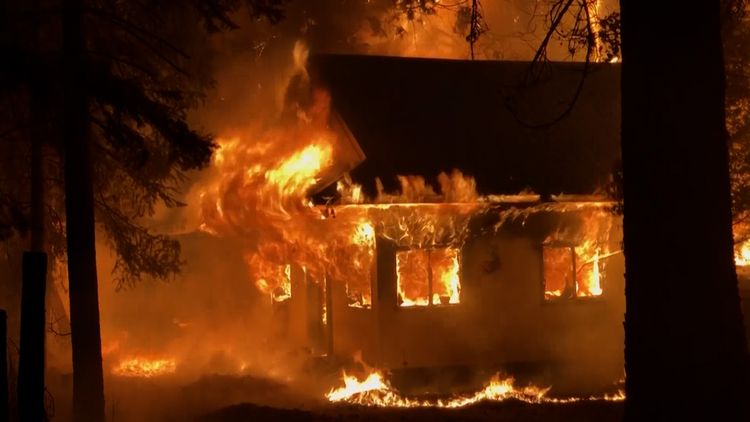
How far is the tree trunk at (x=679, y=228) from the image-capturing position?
261 inches

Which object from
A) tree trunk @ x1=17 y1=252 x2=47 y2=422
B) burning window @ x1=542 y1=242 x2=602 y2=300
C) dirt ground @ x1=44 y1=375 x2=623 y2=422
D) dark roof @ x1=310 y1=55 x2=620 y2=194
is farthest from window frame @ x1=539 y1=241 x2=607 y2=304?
tree trunk @ x1=17 y1=252 x2=47 y2=422

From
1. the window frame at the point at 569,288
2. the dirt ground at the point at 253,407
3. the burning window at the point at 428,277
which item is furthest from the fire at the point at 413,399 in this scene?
the window frame at the point at 569,288

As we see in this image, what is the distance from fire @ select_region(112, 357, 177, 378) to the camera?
1895 cm

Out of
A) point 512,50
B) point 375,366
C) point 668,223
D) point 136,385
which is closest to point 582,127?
point 375,366

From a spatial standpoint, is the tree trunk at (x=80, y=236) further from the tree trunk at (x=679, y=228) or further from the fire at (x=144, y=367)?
the fire at (x=144, y=367)

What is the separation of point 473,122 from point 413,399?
628 cm

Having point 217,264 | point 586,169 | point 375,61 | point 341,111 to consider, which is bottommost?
point 217,264

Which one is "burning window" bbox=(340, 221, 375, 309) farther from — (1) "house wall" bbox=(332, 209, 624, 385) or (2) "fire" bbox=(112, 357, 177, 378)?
(2) "fire" bbox=(112, 357, 177, 378)

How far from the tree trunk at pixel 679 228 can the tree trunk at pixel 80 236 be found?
7151mm

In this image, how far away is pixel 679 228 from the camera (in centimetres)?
673

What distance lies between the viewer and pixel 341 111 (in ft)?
57.5

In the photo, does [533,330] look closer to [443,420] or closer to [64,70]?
[443,420]

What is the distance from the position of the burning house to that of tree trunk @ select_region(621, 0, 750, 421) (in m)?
8.83

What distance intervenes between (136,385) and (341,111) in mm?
Answer: 7048
